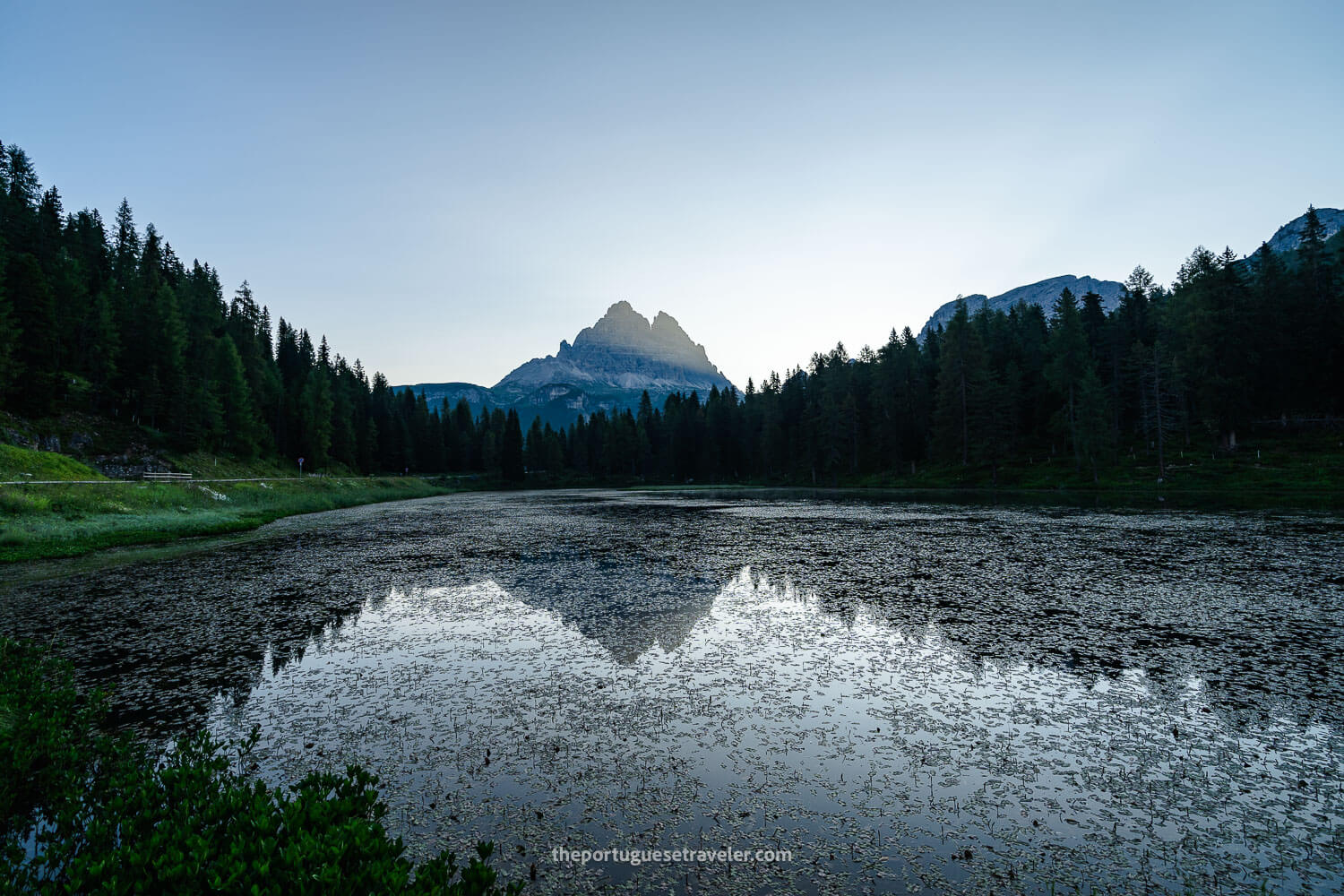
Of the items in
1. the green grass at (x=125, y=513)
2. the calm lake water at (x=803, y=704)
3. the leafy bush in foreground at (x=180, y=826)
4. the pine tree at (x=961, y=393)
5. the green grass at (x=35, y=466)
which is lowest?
the calm lake water at (x=803, y=704)

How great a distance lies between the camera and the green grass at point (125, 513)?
30541mm

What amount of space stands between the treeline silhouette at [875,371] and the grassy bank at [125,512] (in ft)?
95.8

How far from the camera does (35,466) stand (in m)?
45.2

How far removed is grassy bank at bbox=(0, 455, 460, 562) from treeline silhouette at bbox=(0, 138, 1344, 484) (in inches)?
1150

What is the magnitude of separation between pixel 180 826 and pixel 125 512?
47.4 m

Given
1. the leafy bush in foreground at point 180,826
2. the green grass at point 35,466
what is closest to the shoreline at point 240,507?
the green grass at point 35,466

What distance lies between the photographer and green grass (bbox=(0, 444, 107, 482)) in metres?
42.5

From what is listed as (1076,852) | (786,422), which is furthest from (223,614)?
(786,422)

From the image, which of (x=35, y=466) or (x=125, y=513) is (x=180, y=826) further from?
(x=35, y=466)

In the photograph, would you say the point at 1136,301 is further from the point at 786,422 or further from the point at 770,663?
the point at 770,663

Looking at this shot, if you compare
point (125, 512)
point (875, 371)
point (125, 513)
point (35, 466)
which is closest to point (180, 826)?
point (125, 513)

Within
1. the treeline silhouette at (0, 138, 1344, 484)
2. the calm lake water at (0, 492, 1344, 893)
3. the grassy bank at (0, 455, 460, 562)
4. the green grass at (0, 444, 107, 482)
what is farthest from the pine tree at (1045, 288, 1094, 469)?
the green grass at (0, 444, 107, 482)

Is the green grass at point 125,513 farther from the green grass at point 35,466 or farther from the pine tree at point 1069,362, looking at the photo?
the pine tree at point 1069,362

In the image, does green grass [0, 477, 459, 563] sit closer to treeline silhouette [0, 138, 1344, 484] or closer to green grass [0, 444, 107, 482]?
green grass [0, 444, 107, 482]
